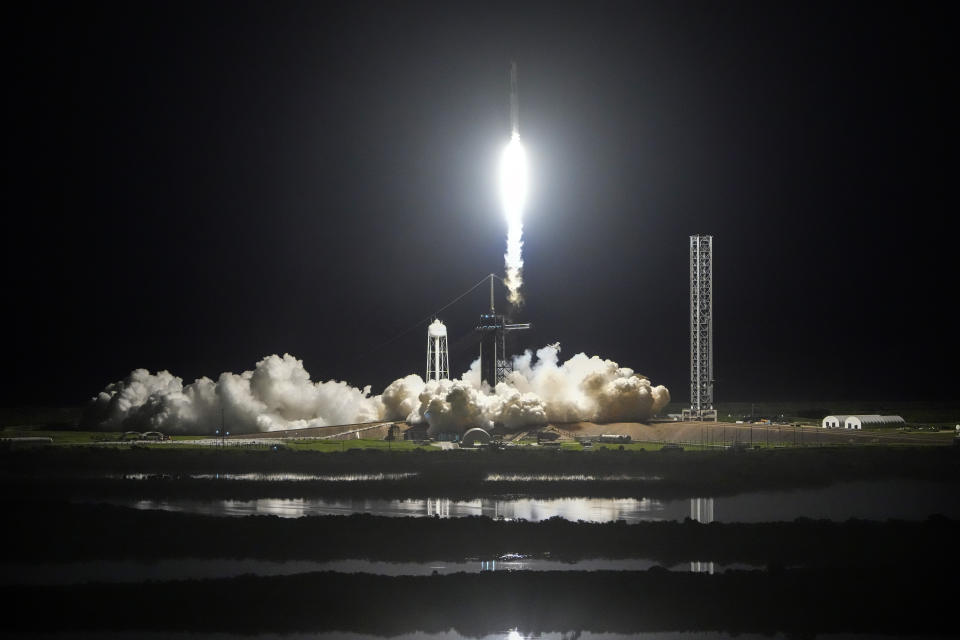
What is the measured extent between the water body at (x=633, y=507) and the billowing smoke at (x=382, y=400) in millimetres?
29576

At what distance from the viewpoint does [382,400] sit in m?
91.7

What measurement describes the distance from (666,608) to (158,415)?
211 feet

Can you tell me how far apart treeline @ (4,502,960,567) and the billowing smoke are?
120 feet

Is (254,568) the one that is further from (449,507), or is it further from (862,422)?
(862,422)

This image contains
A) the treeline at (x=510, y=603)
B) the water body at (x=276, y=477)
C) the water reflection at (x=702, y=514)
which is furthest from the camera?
the water body at (x=276, y=477)

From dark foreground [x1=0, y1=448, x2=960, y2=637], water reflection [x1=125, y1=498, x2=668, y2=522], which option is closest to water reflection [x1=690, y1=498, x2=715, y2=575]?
water reflection [x1=125, y1=498, x2=668, y2=522]

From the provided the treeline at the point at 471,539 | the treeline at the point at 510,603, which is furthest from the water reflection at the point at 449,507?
the treeline at the point at 510,603

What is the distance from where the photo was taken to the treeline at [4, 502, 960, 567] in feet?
126

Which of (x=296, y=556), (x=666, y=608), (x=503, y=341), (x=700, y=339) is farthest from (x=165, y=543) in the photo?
(x=700, y=339)

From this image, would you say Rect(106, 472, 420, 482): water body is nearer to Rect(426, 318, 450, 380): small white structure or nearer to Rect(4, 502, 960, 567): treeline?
Rect(4, 502, 960, 567): treeline

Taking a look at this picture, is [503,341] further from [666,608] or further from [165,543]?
[666,608]

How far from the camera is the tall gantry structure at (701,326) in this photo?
8600cm

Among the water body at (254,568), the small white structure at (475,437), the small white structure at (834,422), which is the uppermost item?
the small white structure at (834,422)

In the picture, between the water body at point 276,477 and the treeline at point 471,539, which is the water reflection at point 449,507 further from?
the water body at point 276,477
